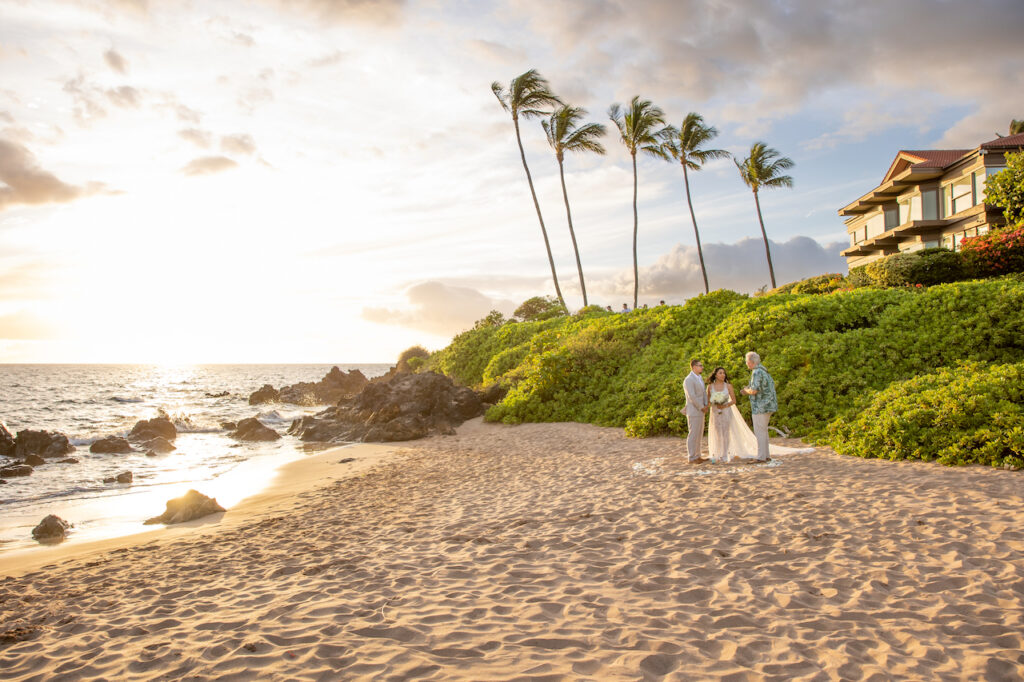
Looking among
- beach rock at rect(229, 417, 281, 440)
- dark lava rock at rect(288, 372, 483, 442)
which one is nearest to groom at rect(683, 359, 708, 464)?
dark lava rock at rect(288, 372, 483, 442)

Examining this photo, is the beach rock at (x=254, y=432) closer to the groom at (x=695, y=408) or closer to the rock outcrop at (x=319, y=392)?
the groom at (x=695, y=408)

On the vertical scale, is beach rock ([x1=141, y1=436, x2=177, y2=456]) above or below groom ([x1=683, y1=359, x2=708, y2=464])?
below

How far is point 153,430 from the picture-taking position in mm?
22781

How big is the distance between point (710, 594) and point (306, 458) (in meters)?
14.1

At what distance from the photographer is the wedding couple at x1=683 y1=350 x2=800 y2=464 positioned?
35.5 feet

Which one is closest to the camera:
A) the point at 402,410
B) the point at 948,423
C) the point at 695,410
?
the point at 948,423

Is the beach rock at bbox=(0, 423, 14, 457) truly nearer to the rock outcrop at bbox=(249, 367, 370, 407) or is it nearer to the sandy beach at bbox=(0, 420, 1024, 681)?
the sandy beach at bbox=(0, 420, 1024, 681)

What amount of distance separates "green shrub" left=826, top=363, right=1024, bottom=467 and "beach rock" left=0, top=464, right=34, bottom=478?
64.5 ft

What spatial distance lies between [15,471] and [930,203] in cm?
4439

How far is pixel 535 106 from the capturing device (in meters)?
37.1

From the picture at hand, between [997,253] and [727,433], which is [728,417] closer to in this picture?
[727,433]

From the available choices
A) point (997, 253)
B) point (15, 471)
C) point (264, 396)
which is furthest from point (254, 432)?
point (997, 253)

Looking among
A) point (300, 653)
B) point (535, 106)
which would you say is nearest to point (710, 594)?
point (300, 653)

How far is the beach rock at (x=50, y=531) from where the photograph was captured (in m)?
9.31
